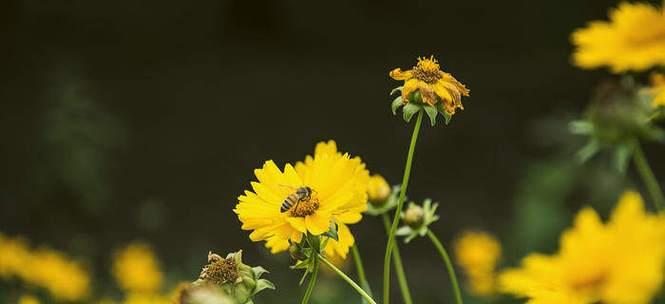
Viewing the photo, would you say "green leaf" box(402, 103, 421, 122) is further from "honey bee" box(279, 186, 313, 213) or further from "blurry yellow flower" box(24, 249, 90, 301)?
"blurry yellow flower" box(24, 249, 90, 301)

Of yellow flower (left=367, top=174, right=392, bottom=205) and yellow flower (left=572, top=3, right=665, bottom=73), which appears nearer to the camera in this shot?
yellow flower (left=367, top=174, right=392, bottom=205)

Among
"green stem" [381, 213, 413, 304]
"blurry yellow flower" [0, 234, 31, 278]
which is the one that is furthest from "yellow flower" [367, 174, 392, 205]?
"blurry yellow flower" [0, 234, 31, 278]

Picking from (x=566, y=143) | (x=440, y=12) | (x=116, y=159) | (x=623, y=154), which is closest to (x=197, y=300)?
(x=623, y=154)

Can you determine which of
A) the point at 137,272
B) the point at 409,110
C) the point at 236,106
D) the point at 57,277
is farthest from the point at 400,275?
the point at 236,106

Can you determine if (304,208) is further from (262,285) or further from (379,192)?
(379,192)

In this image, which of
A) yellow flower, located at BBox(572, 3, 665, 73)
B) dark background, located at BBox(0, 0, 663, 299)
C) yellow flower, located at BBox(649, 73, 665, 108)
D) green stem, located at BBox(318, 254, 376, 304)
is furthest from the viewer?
dark background, located at BBox(0, 0, 663, 299)

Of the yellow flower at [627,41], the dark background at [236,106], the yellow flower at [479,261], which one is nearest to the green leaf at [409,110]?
the yellow flower at [627,41]

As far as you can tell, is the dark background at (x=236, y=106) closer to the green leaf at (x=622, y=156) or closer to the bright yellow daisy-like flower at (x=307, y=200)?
the green leaf at (x=622, y=156)
